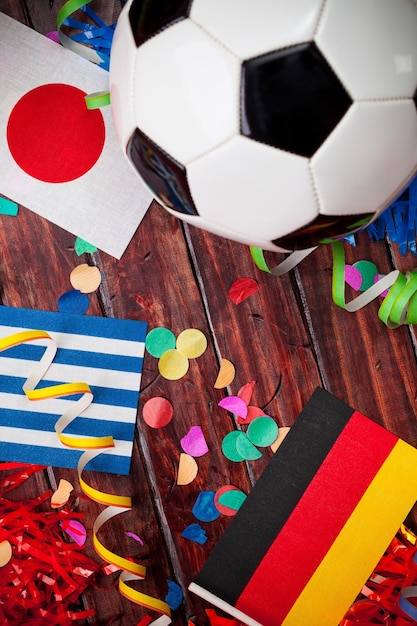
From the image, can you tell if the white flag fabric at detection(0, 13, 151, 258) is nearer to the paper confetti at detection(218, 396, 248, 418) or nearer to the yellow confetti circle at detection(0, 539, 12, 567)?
the paper confetti at detection(218, 396, 248, 418)

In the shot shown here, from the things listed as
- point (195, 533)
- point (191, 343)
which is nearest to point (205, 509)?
point (195, 533)

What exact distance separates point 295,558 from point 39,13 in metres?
0.92

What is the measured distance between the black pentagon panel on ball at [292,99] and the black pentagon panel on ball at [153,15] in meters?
0.10

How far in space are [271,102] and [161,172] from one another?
15 cm

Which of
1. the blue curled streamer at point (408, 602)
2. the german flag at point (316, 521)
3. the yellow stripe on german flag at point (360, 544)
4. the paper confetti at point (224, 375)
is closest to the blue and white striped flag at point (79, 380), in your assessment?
the paper confetti at point (224, 375)

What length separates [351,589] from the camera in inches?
38.8

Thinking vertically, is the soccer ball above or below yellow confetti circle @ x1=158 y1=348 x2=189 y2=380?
above

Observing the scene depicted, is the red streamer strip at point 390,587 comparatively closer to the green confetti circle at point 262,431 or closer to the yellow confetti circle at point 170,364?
the green confetti circle at point 262,431

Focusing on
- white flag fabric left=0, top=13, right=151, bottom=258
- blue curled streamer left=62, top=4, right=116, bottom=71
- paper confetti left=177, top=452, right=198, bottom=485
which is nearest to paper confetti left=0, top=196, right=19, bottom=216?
white flag fabric left=0, top=13, right=151, bottom=258

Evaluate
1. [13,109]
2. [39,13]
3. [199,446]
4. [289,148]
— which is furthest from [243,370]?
[39,13]

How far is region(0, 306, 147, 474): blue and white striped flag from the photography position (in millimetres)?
977

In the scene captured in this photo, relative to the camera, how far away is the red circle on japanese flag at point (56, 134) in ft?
3.16

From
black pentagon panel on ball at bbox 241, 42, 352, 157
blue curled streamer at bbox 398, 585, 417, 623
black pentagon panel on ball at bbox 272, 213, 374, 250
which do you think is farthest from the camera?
blue curled streamer at bbox 398, 585, 417, 623

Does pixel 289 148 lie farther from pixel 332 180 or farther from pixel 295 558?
pixel 295 558
